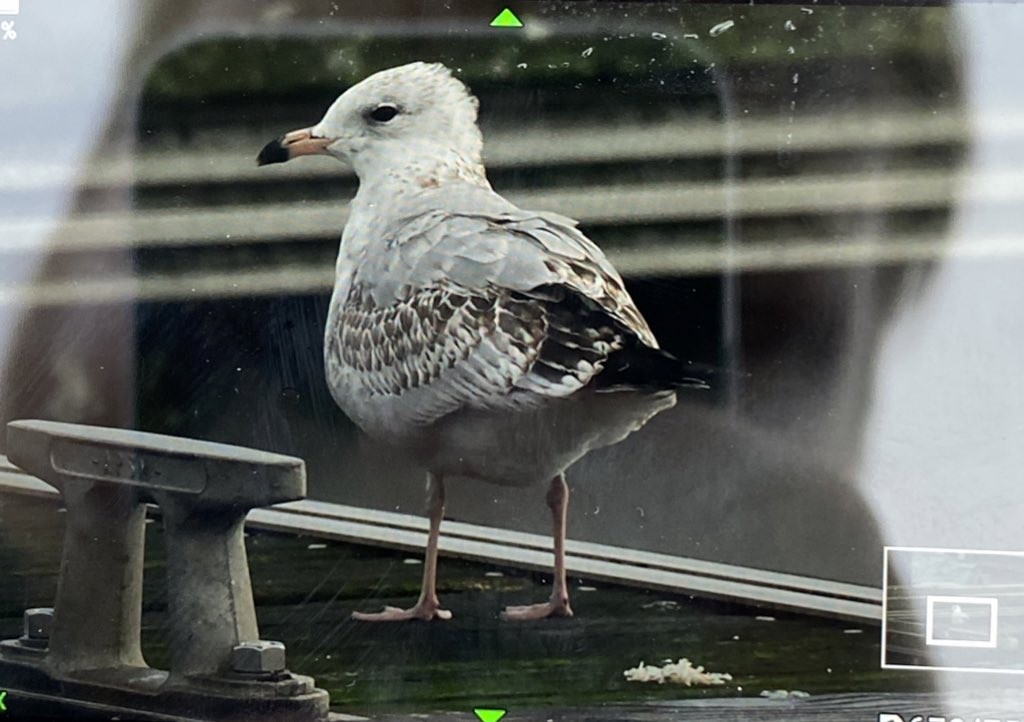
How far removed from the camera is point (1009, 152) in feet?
5.17

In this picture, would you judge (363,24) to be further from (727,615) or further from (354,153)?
(727,615)

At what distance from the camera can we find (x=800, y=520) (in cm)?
158

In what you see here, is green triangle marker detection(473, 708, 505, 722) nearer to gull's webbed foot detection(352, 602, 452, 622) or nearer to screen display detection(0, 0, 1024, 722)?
screen display detection(0, 0, 1024, 722)

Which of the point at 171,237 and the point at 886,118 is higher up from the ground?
the point at 886,118

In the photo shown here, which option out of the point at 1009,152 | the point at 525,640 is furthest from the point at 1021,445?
the point at 525,640

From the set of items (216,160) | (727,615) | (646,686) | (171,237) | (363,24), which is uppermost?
(363,24)

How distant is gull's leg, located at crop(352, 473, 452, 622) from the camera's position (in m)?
1.60

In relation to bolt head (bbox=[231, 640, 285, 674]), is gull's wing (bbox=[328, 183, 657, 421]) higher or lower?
higher

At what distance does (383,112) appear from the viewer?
162cm

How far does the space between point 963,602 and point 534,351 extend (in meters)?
0.68

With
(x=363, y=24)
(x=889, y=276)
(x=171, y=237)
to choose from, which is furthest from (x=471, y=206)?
(x=889, y=276)

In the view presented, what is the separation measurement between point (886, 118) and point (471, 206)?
0.58 m

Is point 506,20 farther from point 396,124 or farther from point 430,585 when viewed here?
point 430,585

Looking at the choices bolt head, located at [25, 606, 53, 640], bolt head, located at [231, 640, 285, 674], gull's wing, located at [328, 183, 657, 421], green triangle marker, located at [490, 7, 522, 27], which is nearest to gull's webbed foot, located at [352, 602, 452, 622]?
bolt head, located at [231, 640, 285, 674]
